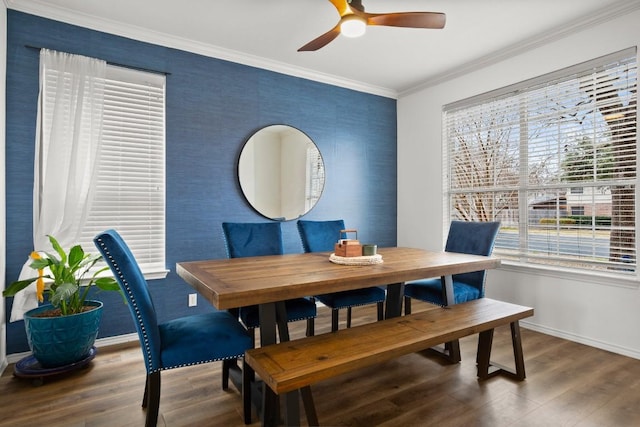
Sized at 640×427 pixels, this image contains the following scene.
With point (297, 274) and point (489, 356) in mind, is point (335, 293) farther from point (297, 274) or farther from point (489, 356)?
point (489, 356)

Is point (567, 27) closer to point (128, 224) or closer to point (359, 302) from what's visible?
point (359, 302)

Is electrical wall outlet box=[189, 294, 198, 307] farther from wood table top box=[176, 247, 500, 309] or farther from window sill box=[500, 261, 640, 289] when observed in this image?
window sill box=[500, 261, 640, 289]

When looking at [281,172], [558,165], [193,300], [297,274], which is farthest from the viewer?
[281,172]

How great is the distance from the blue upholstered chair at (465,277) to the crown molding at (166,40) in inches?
89.0

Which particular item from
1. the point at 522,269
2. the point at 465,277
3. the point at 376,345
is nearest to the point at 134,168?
the point at 376,345

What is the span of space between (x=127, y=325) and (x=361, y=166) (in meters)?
3.03

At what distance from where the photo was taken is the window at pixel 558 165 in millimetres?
2805

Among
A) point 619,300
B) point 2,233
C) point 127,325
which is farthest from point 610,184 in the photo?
point 2,233

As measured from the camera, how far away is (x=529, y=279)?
11.1 ft

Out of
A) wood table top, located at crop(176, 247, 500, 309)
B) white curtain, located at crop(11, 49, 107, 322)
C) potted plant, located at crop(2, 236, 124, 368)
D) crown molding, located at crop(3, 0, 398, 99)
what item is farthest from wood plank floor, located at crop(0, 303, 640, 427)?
crown molding, located at crop(3, 0, 398, 99)

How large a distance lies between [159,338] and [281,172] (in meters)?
2.43

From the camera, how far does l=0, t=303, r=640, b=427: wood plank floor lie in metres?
1.89

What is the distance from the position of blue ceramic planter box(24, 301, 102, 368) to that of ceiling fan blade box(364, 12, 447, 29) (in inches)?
107

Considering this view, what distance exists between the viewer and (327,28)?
10.0 feet
